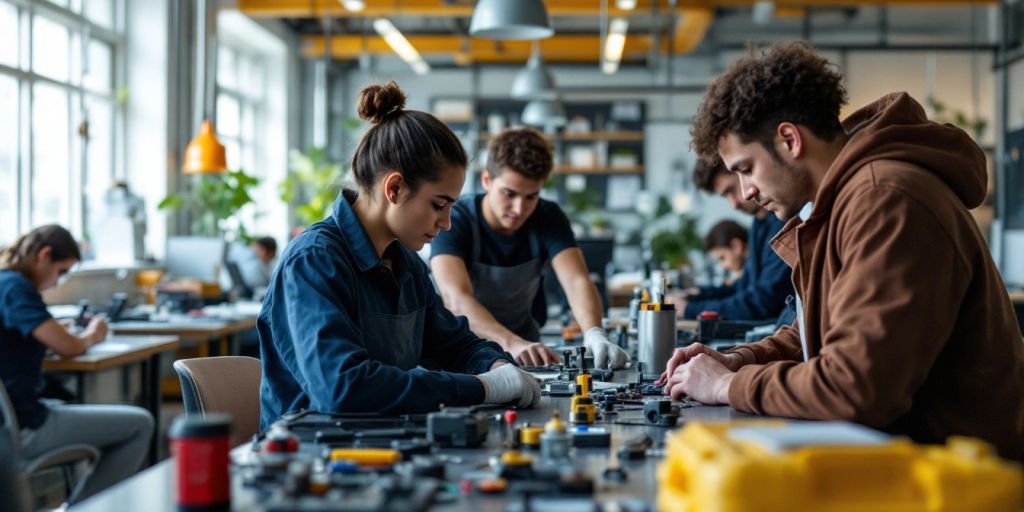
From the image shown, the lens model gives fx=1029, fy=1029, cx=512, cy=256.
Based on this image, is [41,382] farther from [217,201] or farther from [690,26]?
[690,26]

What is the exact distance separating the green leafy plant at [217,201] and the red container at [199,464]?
6944 mm

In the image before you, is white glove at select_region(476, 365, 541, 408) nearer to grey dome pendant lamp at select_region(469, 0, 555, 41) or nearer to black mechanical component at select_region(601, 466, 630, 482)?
black mechanical component at select_region(601, 466, 630, 482)

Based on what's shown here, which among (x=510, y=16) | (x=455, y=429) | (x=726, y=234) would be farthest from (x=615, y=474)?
(x=726, y=234)

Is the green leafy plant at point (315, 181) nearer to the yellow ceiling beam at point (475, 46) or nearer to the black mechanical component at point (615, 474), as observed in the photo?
the yellow ceiling beam at point (475, 46)

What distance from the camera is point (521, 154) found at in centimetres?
345

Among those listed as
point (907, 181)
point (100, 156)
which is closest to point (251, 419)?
point (907, 181)

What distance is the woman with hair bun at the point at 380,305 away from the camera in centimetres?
187

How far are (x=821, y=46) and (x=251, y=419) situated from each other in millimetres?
9927

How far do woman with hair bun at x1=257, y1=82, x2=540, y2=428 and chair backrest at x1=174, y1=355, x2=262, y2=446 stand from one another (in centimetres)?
23

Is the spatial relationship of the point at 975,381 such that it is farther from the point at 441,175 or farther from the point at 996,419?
the point at 441,175

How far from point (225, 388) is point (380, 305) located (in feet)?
1.43

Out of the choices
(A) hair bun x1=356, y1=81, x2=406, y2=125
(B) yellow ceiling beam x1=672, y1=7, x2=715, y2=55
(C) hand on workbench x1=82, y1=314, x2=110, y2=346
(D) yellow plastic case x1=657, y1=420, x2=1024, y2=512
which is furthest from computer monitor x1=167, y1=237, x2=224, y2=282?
(D) yellow plastic case x1=657, y1=420, x2=1024, y2=512

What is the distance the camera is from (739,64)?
207 cm

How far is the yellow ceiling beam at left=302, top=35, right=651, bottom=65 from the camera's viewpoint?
38.6ft
